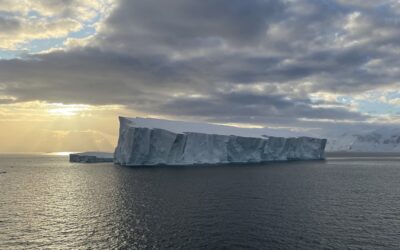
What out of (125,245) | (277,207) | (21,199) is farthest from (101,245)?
(21,199)

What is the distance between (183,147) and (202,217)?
6300cm

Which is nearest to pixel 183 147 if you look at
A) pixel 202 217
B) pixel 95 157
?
pixel 95 157

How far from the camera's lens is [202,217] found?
36.3 meters

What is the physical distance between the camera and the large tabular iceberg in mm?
92938

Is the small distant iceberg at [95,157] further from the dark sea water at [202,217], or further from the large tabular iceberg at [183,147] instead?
the dark sea water at [202,217]

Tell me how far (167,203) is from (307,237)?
19.9 metres

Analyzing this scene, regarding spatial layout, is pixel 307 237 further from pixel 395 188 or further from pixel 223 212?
pixel 395 188

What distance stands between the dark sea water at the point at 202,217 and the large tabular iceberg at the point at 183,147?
110 feet

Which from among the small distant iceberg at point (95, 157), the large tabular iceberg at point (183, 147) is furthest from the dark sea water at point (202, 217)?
the small distant iceberg at point (95, 157)

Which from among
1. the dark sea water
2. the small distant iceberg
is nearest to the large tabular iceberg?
the small distant iceberg

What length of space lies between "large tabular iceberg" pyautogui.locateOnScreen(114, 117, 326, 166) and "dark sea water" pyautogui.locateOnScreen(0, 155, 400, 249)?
110 feet

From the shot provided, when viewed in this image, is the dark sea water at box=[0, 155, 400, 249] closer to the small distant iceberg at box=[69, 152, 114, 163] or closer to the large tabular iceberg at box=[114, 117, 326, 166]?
the large tabular iceberg at box=[114, 117, 326, 166]

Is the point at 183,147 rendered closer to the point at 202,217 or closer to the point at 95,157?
the point at 95,157

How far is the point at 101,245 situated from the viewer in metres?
27.9
